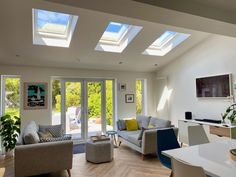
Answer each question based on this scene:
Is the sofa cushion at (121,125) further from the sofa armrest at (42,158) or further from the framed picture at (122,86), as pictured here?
the sofa armrest at (42,158)

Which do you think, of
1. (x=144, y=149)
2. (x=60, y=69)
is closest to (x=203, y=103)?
(x=144, y=149)

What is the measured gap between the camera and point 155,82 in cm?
698

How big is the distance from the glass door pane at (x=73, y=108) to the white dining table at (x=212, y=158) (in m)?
4.30

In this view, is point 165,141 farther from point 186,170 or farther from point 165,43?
point 165,43

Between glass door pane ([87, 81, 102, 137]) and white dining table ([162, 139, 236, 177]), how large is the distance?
430 cm

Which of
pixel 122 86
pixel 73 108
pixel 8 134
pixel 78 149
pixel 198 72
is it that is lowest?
pixel 78 149

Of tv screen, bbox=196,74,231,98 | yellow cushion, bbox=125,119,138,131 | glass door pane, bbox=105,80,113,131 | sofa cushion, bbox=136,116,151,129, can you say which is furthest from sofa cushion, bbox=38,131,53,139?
tv screen, bbox=196,74,231,98

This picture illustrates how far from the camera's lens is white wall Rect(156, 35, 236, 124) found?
455 cm

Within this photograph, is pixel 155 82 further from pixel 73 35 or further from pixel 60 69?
pixel 73 35

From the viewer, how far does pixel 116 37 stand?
16.4 feet

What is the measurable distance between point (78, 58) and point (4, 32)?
1.91 metres

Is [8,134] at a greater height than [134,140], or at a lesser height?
greater

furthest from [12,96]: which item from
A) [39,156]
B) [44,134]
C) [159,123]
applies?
[159,123]

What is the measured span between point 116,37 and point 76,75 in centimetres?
179
